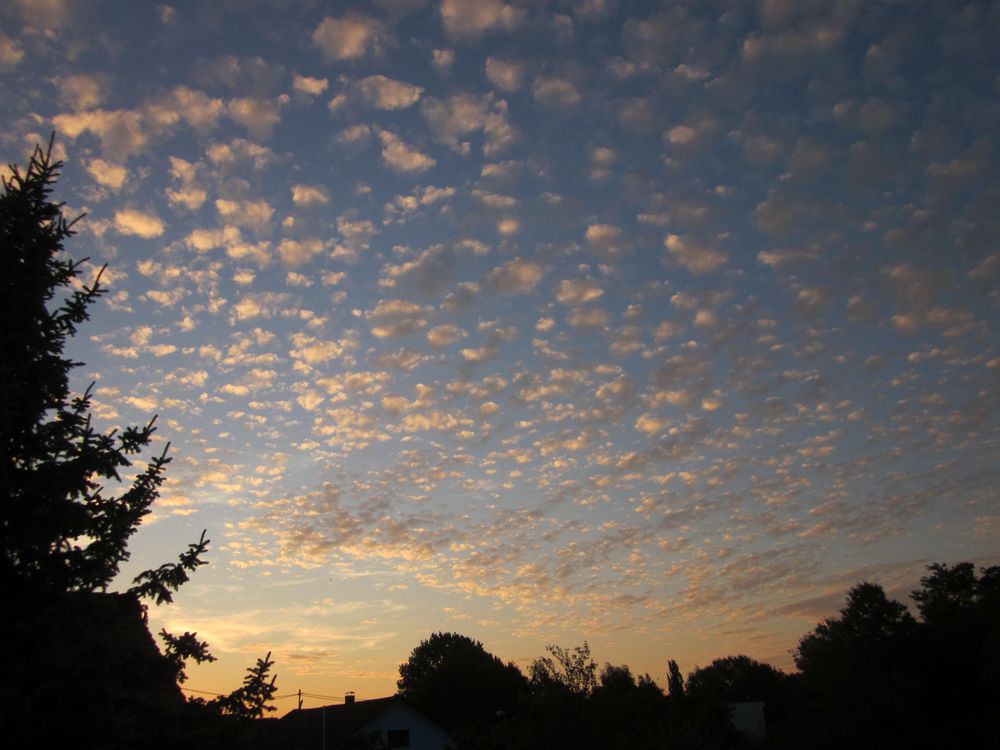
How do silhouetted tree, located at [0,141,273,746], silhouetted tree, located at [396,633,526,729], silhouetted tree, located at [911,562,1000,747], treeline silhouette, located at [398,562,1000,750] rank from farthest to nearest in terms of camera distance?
silhouetted tree, located at [396,633,526,729], silhouetted tree, located at [911,562,1000,747], treeline silhouette, located at [398,562,1000,750], silhouetted tree, located at [0,141,273,746]

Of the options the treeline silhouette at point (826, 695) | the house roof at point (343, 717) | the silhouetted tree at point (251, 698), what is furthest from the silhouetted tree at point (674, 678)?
the silhouetted tree at point (251, 698)

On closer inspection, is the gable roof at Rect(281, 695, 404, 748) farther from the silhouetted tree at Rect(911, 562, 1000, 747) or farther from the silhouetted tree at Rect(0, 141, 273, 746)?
the silhouetted tree at Rect(0, 141, 273, 746)

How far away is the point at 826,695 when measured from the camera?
53938 mm

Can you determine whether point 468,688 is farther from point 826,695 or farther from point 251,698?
point 251,698

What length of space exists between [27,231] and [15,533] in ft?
13.8

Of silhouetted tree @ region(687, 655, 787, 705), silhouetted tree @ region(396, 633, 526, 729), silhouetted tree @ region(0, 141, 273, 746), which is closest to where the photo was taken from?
silhouetted tree @ region(0, 141, 273, 746)

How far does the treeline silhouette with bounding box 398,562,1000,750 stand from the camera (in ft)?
106

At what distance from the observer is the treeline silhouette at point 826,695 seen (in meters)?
32.4

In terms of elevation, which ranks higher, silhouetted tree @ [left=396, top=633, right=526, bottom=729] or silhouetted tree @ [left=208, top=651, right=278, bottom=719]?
silhouetted tree @ [left=396, top=633, right=526, bottom=729]

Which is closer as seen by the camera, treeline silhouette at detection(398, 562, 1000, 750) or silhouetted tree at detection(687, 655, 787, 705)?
treeline silhouette at detection(398, 562, 1000, 750)

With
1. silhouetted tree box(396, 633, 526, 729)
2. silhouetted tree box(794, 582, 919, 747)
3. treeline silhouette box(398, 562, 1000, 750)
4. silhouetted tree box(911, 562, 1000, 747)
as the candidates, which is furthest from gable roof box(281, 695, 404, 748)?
silhouetted tree box(911, 562, 1000, 747)

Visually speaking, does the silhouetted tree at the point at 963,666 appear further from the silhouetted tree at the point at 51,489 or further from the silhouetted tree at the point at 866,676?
the silhouetted tree at the point at 51,489

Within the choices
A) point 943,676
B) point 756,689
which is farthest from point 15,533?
point 756,689

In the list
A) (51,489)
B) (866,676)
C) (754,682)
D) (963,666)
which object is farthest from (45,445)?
(754,682)
